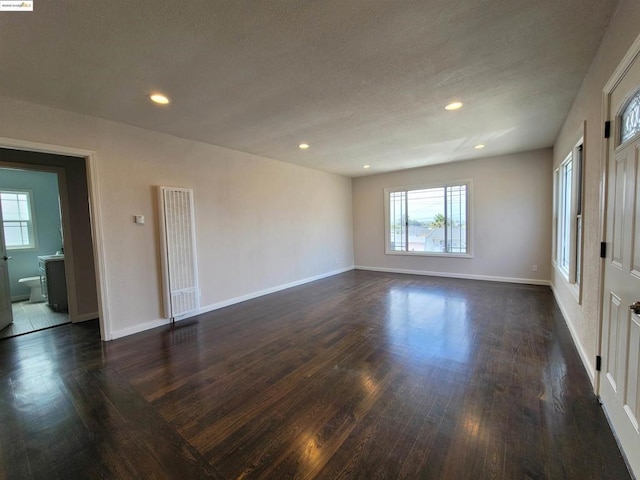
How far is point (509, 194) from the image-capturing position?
565cm

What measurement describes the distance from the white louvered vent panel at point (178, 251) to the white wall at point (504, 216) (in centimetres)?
502

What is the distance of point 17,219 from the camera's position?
18.1 feet

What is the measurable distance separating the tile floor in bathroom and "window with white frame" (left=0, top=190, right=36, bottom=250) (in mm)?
1269

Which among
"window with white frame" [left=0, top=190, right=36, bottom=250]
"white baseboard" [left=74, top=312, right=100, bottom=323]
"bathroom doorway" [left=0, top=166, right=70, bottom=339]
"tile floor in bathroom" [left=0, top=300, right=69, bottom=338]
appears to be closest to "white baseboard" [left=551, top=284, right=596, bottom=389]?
"white baseboard" [left=74, top=312, right=100, bottom=323]

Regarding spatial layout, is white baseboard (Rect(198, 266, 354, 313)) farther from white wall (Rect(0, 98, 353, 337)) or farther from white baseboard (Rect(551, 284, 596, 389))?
white baseboard (Rect(551, 284, 596, 389))

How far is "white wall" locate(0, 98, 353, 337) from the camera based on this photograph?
3.29 m

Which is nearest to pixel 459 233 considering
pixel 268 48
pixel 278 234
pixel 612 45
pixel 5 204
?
pixel 278 234

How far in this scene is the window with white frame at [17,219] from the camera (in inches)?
213

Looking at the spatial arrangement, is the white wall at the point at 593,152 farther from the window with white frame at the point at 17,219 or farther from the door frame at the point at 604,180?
the window with white frame at the point at 17,219

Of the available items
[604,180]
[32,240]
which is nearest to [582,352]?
[604,180]

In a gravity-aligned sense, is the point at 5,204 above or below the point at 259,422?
above

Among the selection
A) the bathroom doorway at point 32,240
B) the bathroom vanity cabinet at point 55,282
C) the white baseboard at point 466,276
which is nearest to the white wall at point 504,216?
the white baseboard at point 466,276

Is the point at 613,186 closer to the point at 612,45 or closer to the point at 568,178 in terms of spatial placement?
the point at 612,45

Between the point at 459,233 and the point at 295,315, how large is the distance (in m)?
4.32
